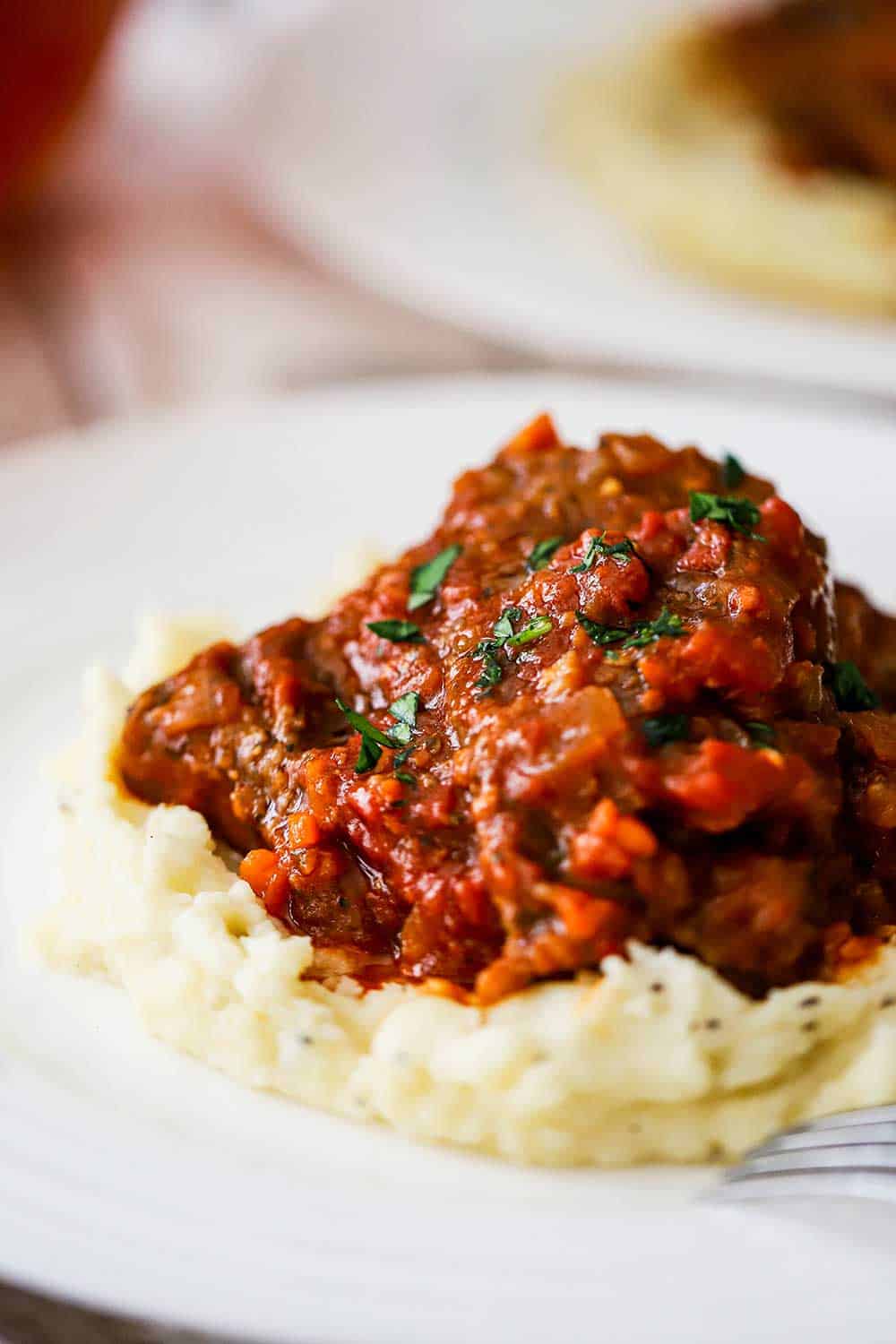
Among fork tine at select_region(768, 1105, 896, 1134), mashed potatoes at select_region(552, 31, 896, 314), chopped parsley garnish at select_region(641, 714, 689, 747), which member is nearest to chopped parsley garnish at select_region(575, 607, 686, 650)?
chopped parsley garnish at select_region(641, 714, 689, 747)

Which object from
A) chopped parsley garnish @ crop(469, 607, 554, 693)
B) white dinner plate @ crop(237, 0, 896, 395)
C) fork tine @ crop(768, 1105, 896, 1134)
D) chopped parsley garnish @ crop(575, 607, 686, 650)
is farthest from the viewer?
white dinner plate @ crop(237, 0, 896, 395)

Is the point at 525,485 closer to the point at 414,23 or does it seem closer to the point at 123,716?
Result: the point at 123,716

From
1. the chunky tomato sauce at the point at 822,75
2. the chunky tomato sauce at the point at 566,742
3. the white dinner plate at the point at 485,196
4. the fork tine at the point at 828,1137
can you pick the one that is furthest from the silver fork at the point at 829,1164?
the chunky tomato sauce at the point at 822,75

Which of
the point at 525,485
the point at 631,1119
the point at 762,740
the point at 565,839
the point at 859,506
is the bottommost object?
the point at 631,1119

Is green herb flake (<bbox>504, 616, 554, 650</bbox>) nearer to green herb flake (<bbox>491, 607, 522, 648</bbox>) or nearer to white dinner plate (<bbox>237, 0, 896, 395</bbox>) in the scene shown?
green herb flake (<bbox>491, 607, 522, 648</bbox>)

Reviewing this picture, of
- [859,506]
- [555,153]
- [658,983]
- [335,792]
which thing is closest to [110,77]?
[555,153]

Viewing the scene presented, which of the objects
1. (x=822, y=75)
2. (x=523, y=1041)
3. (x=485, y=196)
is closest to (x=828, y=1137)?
(x=523, y=1041)

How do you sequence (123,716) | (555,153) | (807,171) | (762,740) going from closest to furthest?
(762,740), (123,716), (807,171), (555,153)
